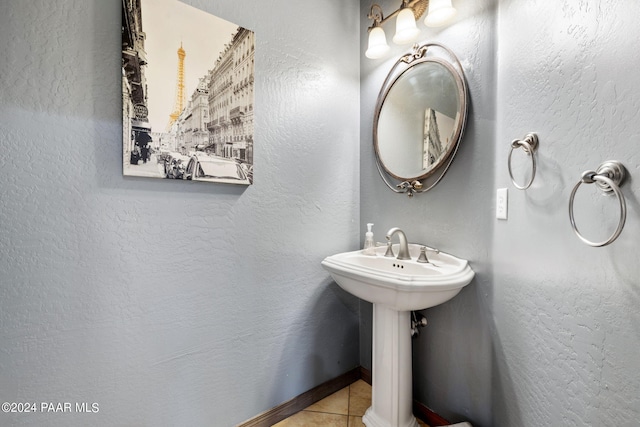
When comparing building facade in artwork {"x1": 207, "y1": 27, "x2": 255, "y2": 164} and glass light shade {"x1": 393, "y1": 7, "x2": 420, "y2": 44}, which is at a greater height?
glass light shade {"x1": 393, "y1": 7, "x2": 420, "y2": 44}

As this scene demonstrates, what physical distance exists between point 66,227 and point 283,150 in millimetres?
918

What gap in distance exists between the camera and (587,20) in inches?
31.4

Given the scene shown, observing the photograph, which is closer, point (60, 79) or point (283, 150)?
point (60, 79)

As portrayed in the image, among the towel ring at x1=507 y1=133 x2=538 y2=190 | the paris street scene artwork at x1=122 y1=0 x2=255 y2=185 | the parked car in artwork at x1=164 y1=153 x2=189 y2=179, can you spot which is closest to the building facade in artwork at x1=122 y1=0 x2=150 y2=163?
the paris street scene artwork at x1=122 y1=0 x2=255 y2=185

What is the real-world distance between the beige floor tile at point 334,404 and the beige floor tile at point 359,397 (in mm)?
29

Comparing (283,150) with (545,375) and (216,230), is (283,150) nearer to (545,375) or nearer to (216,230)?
(216,230)

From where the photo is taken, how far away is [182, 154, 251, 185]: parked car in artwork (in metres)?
1.18

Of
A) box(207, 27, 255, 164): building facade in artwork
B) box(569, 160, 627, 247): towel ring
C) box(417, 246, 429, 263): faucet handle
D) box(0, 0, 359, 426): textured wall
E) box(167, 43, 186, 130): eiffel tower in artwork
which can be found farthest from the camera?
box(417, 246, 429, 263): faucet handle

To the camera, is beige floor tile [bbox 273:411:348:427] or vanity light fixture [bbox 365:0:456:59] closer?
vanity light fixture [bbox 365:0:456:59]

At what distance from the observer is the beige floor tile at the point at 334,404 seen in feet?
4.97

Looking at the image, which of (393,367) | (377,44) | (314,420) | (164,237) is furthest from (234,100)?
(314,420)

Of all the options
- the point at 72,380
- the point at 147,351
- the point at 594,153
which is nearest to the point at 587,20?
the point at 594,153

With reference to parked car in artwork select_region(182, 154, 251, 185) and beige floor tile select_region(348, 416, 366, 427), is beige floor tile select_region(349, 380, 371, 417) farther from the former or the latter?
parked car in artwork select_region(182, 154, 251, 185)

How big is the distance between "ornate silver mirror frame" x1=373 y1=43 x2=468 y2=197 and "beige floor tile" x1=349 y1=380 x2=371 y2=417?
3.89 ft
